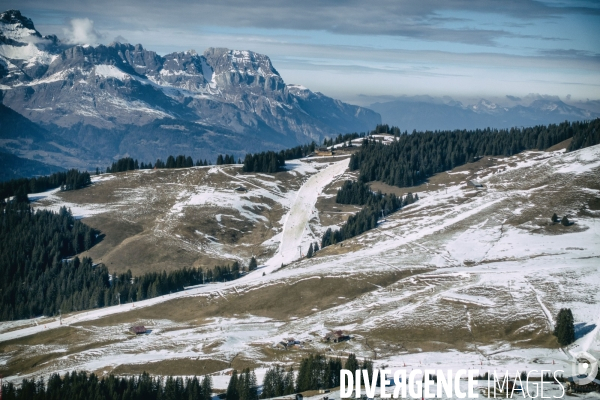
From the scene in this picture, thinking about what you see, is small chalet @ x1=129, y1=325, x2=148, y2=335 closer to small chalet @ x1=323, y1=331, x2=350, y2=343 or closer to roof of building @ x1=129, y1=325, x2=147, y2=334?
roof of building @ x1=129, y1=325, x2=147, y2=334

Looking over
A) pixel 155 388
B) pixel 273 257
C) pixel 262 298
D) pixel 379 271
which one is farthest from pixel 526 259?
pixel 155 388

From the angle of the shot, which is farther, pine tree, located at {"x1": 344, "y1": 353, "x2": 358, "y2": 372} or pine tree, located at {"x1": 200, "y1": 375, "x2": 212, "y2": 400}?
pine tree, located at {"x1": 344, "y1": 353, "x2": 358, "y2": 372}

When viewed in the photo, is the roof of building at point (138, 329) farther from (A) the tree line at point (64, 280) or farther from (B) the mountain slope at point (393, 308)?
(A) the tree line at point (64, 280)

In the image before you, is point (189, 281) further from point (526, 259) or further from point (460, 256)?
point (526, 259)

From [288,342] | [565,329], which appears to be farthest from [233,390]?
[565,329]

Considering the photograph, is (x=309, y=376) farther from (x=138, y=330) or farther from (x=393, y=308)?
(x=138, y=330)

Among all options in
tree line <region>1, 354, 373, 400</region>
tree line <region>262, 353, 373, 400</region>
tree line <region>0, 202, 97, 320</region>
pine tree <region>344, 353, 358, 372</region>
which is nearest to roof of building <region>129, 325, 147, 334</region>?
tree line <region>1, 354, 373, 400</region>

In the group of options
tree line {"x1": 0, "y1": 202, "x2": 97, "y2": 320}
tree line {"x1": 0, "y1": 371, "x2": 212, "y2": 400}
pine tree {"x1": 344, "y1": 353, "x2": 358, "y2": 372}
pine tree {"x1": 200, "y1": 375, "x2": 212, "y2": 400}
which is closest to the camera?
tree line {"x1": 0, "y1": 371, "x2": 212, "y2": 400}
